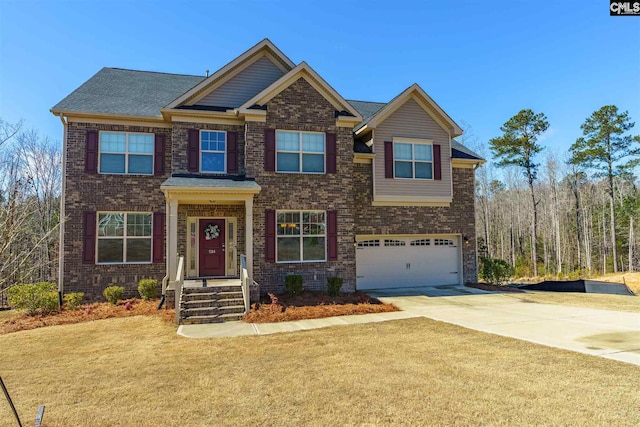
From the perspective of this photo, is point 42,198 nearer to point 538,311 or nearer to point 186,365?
point 186,365

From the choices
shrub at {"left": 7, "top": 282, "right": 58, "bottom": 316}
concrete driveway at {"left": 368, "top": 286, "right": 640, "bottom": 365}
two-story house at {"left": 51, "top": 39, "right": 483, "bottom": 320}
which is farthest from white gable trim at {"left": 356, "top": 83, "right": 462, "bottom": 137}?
shrub at {"left": 7, "top": 282, "right": 58, "bottom": 316}

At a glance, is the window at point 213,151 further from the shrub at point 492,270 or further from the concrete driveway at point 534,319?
the shrub at point 492,270

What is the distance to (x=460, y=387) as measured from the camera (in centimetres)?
513

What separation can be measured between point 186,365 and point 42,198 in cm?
2481

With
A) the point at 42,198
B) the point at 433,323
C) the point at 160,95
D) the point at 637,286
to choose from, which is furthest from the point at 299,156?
the point at 42,198

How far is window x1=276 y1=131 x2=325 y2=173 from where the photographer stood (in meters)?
13.6

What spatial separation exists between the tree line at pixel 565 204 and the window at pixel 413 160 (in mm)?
12729

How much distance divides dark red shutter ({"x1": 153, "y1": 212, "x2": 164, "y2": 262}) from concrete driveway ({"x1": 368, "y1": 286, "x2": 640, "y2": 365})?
→ 7.81m

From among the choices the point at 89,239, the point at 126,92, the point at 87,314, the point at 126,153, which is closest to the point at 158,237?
the point at 89,239

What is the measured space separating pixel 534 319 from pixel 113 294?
→ 1237 centimetres

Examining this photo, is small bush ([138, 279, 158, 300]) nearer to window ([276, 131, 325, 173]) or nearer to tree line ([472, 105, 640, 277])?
window ([276, 131, 325, 173])

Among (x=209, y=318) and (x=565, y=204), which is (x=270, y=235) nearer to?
(x=209, y=318)

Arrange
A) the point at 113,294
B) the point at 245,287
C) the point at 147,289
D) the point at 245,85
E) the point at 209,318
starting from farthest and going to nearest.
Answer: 1. the point at 245,85
2. the point at 147,289
3. the point at 113,294
4. the point at 245,287
5. the point at 209,318

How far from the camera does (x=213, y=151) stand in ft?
44.8
